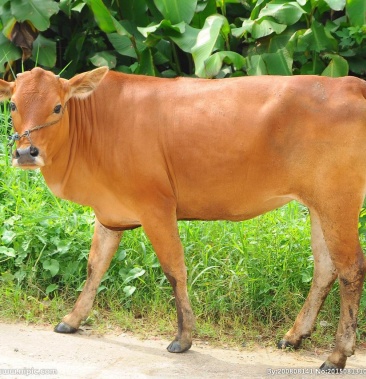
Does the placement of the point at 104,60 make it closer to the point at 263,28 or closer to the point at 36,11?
the point at 36,11

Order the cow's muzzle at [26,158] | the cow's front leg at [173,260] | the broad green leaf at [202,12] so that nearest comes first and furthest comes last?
the cow's muzzle at [26,158]
the cow's front leg at [173,260]
the broad green leaf at [202,12]

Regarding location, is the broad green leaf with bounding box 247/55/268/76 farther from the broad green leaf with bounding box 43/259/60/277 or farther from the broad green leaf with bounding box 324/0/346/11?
the broad green leaf with bounding box 43/259/60/277

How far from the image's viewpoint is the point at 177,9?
897 centimetres

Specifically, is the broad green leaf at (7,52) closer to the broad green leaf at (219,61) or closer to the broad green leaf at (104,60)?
the broad green leaf at (104,60)

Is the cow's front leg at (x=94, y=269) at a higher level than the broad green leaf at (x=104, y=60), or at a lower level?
lower

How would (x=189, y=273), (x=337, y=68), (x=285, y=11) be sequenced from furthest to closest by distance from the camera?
(x=285, y=11) < (x=337, y=68) < (x=189, y=273)

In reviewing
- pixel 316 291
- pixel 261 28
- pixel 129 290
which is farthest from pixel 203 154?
pixel 261 28

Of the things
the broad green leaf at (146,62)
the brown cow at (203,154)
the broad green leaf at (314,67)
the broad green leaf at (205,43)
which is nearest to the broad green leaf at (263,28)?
the broad green leaf at (205,43)

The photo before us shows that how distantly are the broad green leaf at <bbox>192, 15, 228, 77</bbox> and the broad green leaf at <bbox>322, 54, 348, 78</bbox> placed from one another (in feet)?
3.74

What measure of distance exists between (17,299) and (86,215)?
0.99 meters

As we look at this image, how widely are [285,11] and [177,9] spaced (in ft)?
3.57

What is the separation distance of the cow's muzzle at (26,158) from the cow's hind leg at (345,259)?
5.81ft

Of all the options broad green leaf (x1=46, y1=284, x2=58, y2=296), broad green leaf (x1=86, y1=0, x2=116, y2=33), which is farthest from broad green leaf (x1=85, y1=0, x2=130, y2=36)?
broad green leaf (x1=46, y1=284, x2=58, y2=296)

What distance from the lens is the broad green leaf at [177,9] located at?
8961 millimetres
